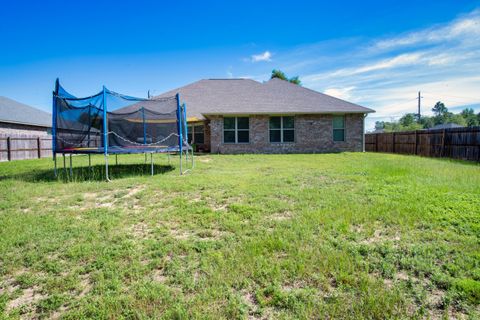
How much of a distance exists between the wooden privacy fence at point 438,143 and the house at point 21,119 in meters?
24.9

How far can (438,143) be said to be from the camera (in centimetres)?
1381

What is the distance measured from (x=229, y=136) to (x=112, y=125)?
8.93 m

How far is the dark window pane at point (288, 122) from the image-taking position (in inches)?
652

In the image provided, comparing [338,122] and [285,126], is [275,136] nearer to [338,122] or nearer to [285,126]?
[285,126]

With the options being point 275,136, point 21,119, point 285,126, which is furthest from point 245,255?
point 21,119

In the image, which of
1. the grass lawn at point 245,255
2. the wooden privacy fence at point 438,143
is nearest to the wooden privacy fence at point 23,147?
the grass lawn at point 245,255

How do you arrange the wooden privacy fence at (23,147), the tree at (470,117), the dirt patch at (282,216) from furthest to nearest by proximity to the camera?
the tree at (470,117) → the wooden privacy fence at (23,147) → the dirt patch at (282,216)

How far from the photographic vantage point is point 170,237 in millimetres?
3211

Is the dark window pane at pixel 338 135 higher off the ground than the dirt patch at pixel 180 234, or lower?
higher

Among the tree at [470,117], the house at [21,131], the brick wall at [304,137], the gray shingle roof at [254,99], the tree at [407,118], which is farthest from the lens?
the tree at [407,118]

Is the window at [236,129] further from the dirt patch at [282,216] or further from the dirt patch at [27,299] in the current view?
the dirt patch at [27,299]

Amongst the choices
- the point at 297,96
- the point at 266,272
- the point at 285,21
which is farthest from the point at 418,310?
the point at 297,96

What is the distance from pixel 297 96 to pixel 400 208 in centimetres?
1494

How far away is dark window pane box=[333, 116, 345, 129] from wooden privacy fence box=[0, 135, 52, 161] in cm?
1908
